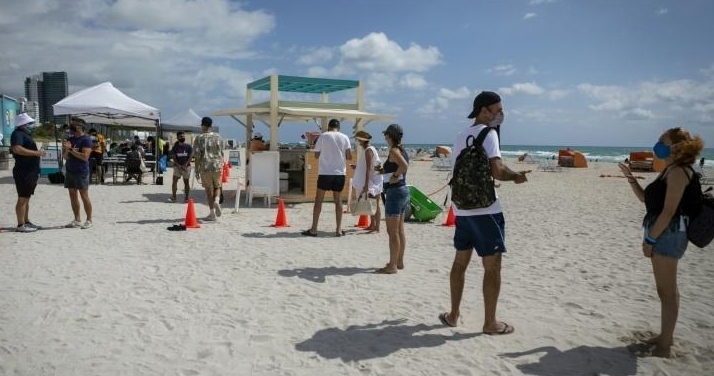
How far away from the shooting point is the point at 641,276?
5664mm

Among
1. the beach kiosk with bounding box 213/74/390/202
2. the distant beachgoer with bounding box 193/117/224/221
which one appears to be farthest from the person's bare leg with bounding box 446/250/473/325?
the beach kiosk with bounding box 213/74/390/202

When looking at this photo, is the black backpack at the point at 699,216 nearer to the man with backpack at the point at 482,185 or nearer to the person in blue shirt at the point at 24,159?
the man with backpack at the point at 482,185

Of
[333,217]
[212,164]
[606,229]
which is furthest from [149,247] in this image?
[606,229]

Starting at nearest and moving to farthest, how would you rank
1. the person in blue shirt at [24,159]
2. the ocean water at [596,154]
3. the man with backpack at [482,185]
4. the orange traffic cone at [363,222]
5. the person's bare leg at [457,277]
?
1. the man with backpack at [482,185]
2. the person's bare leg at [457,277]
3. the person in blue shirt at [24,159]
4. the orange traffic cone at [363,222]
5. the ocean water at [596,154]

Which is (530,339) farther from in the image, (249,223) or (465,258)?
(249,223)

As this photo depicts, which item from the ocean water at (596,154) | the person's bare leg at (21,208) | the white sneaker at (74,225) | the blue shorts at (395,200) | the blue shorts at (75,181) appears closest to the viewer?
the blue shorts at (395,200)

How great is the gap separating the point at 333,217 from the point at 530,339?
6.27 metres

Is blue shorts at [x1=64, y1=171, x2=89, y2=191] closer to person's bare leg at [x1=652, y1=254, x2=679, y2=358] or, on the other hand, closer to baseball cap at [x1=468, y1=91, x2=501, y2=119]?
baseball cap at [x1=468, y1=91, x2=501, y2=119]

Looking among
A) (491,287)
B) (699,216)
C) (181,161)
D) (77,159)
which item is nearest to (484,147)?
(491,287)

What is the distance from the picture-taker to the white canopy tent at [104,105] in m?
13.7

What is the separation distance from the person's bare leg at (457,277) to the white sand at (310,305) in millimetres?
125

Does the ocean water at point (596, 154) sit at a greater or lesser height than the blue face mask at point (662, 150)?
greater

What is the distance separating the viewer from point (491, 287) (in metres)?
3.63

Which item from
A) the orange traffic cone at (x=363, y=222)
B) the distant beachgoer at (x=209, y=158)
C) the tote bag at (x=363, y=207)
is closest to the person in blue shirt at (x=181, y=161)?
the distant beachgoer at (x=209, y=158)
